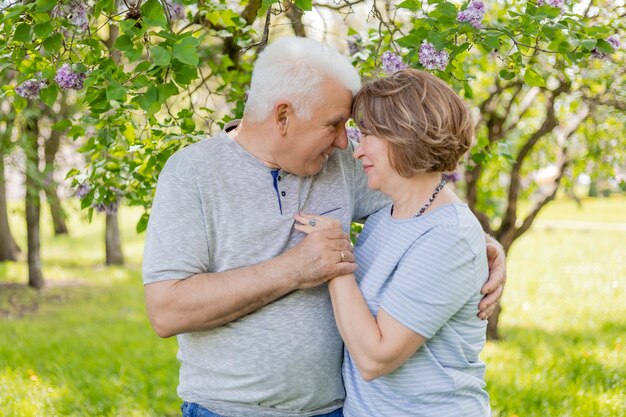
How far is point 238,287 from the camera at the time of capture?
2.08 m

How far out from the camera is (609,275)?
34.7ft

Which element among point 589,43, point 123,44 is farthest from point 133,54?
point 589,43

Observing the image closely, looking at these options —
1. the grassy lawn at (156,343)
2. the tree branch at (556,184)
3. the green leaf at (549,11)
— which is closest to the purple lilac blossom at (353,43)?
the green leaf at (549,11)

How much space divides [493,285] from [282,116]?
82 cm

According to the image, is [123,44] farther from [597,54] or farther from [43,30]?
[597,54]

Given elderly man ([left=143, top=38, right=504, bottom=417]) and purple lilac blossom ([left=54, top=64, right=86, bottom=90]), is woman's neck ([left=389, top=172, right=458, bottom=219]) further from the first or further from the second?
purple lilac blossom ([left=54, top=64, right=86, bottom=90])

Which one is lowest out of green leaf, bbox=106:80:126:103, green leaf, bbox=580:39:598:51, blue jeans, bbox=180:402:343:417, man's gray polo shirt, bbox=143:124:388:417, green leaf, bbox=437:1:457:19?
blue jeans, bbox=180:402:343:417

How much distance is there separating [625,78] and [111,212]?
350 cm

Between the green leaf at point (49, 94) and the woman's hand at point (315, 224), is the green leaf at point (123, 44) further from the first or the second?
the woman's hand at point (315, 224)

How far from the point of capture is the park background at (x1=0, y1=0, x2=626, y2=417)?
270 cm

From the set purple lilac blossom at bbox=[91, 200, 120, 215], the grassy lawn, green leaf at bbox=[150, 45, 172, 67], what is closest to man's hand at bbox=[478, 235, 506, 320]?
green leaf at bbox=[150, 45, 172, 67]

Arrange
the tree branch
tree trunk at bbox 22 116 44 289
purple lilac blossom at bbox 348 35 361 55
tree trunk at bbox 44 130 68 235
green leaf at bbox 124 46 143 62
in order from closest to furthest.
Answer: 1. green leaf at bbox 124 46 143 62
2. purple lilac blossom at bbox 348 35 361 55
3. the tree branch
4. tree trunk at bbox 22 116 44 289
5. tree trunk at bbox 44 130 68 235

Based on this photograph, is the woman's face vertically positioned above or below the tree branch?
above

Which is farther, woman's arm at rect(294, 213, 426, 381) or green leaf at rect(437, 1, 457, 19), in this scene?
green leaf at rect(437, 1, 457, 19)
